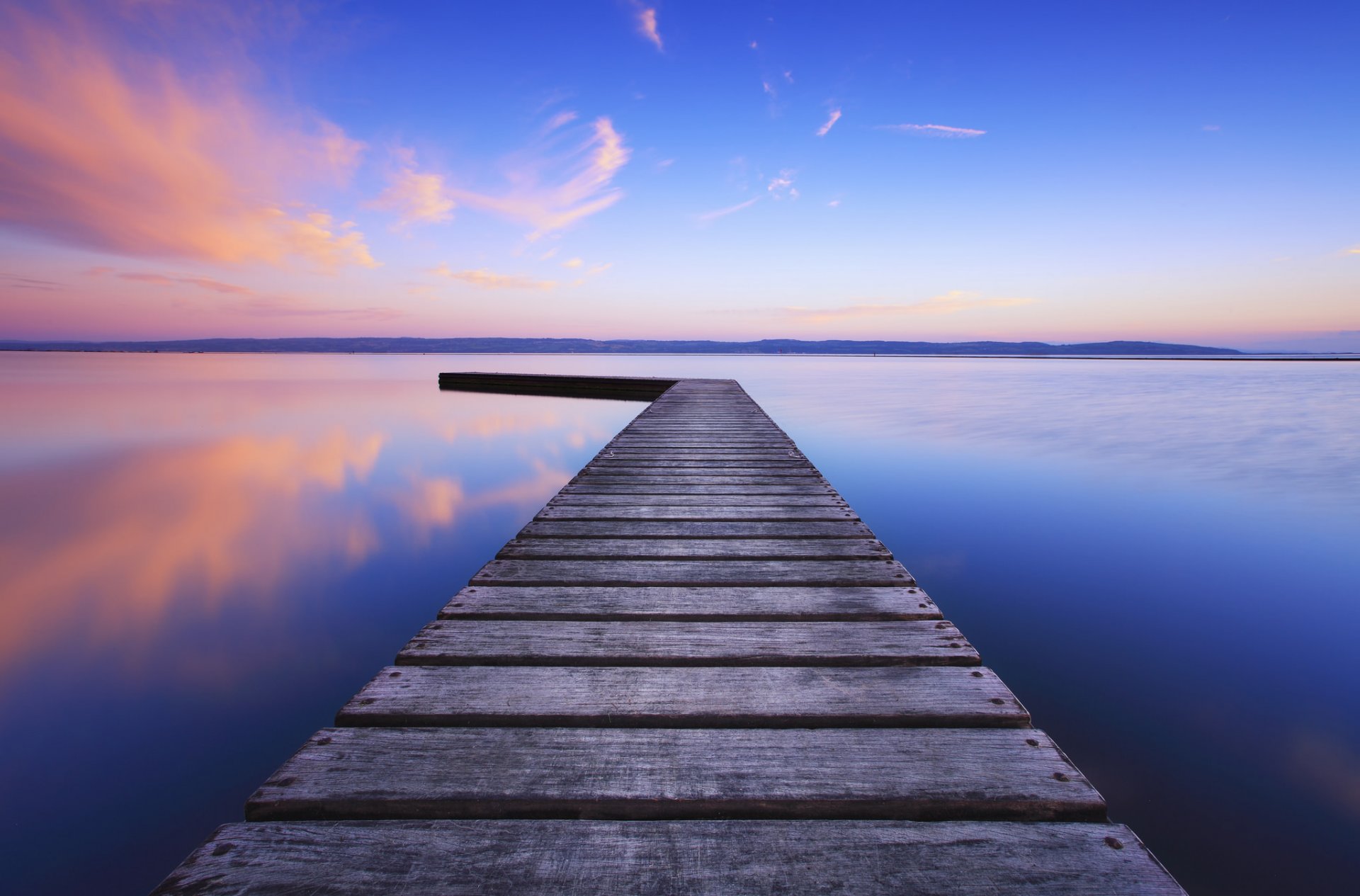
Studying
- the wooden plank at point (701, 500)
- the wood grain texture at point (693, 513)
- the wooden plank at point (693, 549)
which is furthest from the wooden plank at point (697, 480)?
the wooden plank at point (693, 549)

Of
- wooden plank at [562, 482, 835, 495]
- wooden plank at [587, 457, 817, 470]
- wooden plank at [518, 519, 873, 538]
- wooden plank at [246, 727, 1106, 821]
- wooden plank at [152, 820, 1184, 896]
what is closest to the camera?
wooden plank at [152, 820, 1184, 896]

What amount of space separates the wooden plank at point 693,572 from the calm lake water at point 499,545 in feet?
5.23

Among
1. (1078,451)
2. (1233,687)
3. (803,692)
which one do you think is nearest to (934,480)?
(1078,451)

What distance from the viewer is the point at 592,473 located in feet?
17.8

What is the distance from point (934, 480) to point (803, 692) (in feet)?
28.7

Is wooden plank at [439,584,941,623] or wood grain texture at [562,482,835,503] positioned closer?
wooden plank at [439,584,941,623]

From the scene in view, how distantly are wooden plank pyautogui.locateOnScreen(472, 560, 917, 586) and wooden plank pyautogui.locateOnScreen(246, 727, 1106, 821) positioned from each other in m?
1.16

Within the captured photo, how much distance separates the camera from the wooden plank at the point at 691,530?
359 centimetres

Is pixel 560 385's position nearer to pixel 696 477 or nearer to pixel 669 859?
pixel 696 477

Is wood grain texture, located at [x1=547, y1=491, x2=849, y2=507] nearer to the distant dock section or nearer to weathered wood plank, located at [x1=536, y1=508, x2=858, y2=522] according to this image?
weathered wood plank, located at [x1=536, y1=508, x2=858, y2=522]

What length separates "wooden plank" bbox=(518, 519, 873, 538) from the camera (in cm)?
359

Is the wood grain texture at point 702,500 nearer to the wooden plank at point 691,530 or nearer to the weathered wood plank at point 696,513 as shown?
the weathered wood plank at point 696,513

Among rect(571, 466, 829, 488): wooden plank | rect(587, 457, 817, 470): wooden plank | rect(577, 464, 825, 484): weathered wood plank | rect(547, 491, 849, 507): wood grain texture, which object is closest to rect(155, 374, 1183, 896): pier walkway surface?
rect(547, 491, 849, 507): wood grain texture

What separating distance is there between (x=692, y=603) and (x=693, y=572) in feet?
1.32
